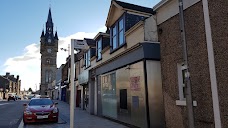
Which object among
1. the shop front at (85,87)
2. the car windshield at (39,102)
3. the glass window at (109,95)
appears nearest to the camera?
the glass window at (109,95)

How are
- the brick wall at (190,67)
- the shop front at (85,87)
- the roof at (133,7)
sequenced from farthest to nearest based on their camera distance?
the shop front at (85,87) → the roof at (133,7) → the brick wall at (190,67)

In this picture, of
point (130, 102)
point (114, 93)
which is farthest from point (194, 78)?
point (114, 93)

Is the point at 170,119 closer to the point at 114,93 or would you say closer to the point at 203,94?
the point at 203,94

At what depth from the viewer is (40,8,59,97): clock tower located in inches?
3625

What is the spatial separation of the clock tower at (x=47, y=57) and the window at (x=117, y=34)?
80.3 m

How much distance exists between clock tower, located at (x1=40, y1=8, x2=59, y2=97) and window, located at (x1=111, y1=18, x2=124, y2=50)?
80.3 m

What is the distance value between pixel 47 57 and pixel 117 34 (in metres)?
84.9

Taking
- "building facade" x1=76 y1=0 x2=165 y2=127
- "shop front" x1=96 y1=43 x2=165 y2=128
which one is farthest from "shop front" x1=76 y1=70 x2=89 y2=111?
"shop front" x1=96 y1=43 x2=165 y2=128

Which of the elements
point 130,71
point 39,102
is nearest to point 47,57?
point 39,102

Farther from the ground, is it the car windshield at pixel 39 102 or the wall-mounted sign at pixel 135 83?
the wall-mounted sign at pixel 135 83

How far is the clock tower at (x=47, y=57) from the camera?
3625 inches

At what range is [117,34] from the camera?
44.8ft

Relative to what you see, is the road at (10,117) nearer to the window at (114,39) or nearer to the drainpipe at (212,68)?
the window at (114,39)

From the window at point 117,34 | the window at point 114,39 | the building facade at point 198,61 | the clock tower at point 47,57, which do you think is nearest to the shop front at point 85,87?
the window at point 114,39
